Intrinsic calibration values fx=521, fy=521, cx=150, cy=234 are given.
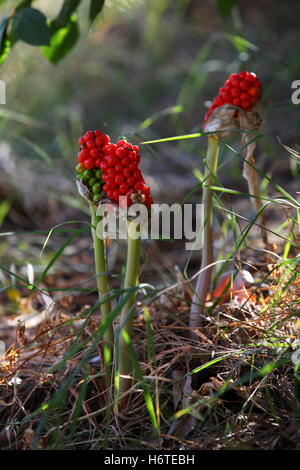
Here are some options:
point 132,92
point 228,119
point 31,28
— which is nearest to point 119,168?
point 228,119

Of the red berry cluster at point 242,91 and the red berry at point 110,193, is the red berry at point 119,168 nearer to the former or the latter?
the red berry at point 110,193

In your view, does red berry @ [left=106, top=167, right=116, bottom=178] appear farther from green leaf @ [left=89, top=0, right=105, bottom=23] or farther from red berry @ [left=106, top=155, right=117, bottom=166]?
green leaf @ [left=89, top=0, right=105, bottom=23]

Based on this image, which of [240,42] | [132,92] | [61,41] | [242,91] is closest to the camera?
[242,91]

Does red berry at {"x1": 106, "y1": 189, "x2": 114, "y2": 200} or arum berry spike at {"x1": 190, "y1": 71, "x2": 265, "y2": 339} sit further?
arum berry spike at {"x1": 190, "y1": 71, "x2": 265, "y2": 339}

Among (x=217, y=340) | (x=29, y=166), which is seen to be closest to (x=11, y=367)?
(x=217, y=340)

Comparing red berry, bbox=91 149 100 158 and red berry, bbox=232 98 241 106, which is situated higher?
red berry, bbox=232 98 241 106

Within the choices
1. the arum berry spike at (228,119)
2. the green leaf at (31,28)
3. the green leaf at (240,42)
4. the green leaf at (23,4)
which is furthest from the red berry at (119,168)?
the green leaf at (240,42)

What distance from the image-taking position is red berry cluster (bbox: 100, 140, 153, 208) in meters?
0.97

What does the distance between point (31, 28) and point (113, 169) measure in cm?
57

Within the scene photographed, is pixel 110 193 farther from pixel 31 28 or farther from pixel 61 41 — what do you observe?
pixel 61 41

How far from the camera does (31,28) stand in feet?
4.33

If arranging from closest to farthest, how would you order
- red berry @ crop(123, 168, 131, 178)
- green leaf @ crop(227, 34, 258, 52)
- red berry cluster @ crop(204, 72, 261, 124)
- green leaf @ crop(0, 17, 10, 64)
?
red berry @ crop(123, 168, 131, 178)
red berry cluster @ crop(204, 72, 261, 124)
green leaf @ crop(0, 17, 10, 64)
green leaf @ crop(227, 34, 258, 52)

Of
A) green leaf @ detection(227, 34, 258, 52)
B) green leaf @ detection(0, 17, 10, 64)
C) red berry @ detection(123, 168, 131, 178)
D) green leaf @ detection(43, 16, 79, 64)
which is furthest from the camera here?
green leaf @ detection(227, 34, 258, 52)

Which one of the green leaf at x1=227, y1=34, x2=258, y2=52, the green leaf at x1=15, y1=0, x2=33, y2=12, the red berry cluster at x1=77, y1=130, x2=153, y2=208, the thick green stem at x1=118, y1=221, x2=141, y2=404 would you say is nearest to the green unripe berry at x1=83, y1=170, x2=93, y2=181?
the red berry cluster at x1=77, y1=130, x2=153, y2=208
